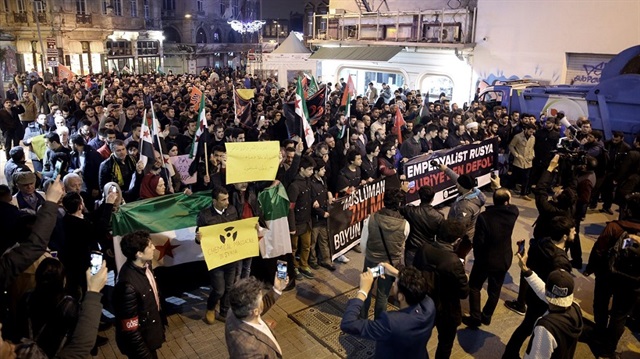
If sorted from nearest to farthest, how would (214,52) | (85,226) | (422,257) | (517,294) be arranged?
(422,257) < (85,226) < (517,294) < (214,52)

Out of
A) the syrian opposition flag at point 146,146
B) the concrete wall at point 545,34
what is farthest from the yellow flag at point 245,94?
the concrete wall at point 545,34

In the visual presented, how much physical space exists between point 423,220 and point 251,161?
233cm

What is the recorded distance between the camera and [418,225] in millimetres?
5836

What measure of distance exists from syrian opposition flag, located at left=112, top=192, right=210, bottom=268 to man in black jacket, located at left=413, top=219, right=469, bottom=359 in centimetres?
307

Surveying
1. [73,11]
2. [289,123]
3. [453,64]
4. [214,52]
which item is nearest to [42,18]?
[73,11]

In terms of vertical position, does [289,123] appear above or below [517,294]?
above

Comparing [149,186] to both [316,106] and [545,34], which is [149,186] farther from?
[545,34]

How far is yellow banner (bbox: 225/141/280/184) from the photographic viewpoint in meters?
6.20

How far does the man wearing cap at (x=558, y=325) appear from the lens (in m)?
3.91

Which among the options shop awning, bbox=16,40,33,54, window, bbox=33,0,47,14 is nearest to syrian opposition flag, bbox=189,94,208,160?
window, bbox=33,0,47,14

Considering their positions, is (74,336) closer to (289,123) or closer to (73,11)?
(289,123)

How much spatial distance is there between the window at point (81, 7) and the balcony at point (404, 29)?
21045mm

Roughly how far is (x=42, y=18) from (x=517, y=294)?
1572 inches

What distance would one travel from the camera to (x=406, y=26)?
23.7 meters
